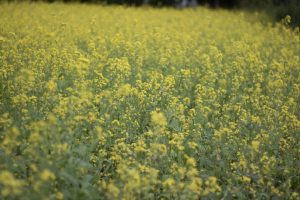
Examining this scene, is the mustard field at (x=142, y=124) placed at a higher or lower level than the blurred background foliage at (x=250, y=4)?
lower

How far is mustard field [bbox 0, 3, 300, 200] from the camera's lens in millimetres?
3648

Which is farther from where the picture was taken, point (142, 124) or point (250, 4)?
point (250, 4)

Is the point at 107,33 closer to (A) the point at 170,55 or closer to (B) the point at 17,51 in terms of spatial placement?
(A) the point at 170,55

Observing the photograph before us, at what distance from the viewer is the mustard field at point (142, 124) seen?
12.0 ft

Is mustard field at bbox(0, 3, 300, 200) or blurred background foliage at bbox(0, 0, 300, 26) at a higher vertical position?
blurred background foliage at bbox(0, 0, 300, 26)

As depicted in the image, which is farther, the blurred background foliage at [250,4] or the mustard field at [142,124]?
the blurred background foliage at [250,4]

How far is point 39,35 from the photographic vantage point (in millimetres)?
7781

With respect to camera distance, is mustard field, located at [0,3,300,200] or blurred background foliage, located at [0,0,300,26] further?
blurred background foliage, located at [0,0,300,26]

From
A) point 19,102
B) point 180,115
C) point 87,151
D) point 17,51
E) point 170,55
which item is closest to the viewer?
point 87,151

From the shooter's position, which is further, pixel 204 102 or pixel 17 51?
pixel 17 51

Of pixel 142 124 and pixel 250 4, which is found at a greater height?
pixel 250 4

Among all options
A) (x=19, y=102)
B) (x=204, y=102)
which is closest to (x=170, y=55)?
(x=204, y=102)

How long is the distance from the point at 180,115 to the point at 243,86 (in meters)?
1.89

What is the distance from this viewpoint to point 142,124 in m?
5.24
